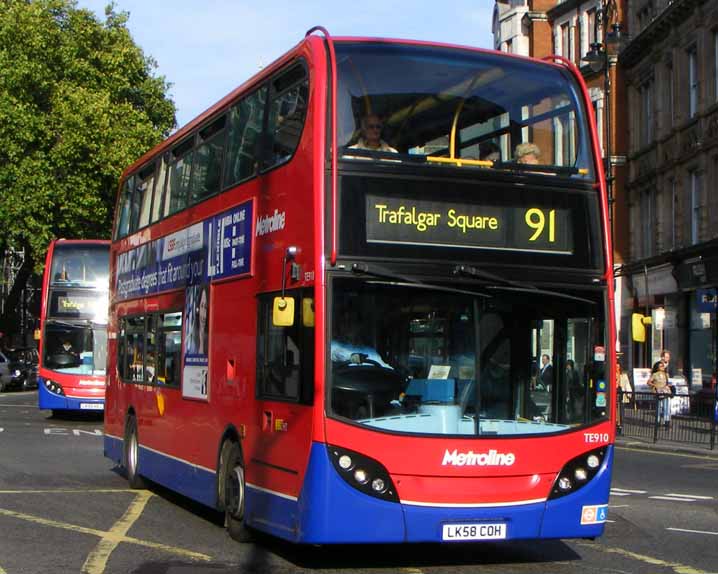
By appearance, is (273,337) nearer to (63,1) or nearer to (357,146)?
(357,146)

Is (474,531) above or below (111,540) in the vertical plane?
above

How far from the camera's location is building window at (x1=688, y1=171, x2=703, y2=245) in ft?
116

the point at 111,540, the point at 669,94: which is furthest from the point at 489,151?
the point at 669,94

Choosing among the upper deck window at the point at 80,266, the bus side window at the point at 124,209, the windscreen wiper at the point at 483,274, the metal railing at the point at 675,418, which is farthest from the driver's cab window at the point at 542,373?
the upper deck window at the point at 80,266

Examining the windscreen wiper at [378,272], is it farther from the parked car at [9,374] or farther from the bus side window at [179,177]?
the parked car at [9,374]

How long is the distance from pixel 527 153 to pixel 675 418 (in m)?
16.2

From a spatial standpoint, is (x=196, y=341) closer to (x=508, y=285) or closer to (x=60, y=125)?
(x=508, y=285)

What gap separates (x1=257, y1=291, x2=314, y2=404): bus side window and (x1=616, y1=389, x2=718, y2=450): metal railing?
15.2 meters

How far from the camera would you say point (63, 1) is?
56406mm

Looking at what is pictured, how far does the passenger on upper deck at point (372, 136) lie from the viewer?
9.58m

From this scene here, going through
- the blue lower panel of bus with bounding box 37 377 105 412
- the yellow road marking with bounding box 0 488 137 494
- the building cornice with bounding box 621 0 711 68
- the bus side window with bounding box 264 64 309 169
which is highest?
the building cornice with bounding box 621 0 711 68

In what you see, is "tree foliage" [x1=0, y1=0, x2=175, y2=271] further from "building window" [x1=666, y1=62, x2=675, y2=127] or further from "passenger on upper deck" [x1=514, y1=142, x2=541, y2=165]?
"passenger on upper deck" [x1=514, y1=142, x2=541, y2=165]

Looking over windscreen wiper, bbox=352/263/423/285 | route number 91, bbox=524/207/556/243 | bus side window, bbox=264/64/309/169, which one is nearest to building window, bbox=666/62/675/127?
bus side window, bbox=264/64/309/169

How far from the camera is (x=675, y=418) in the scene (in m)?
25.1
